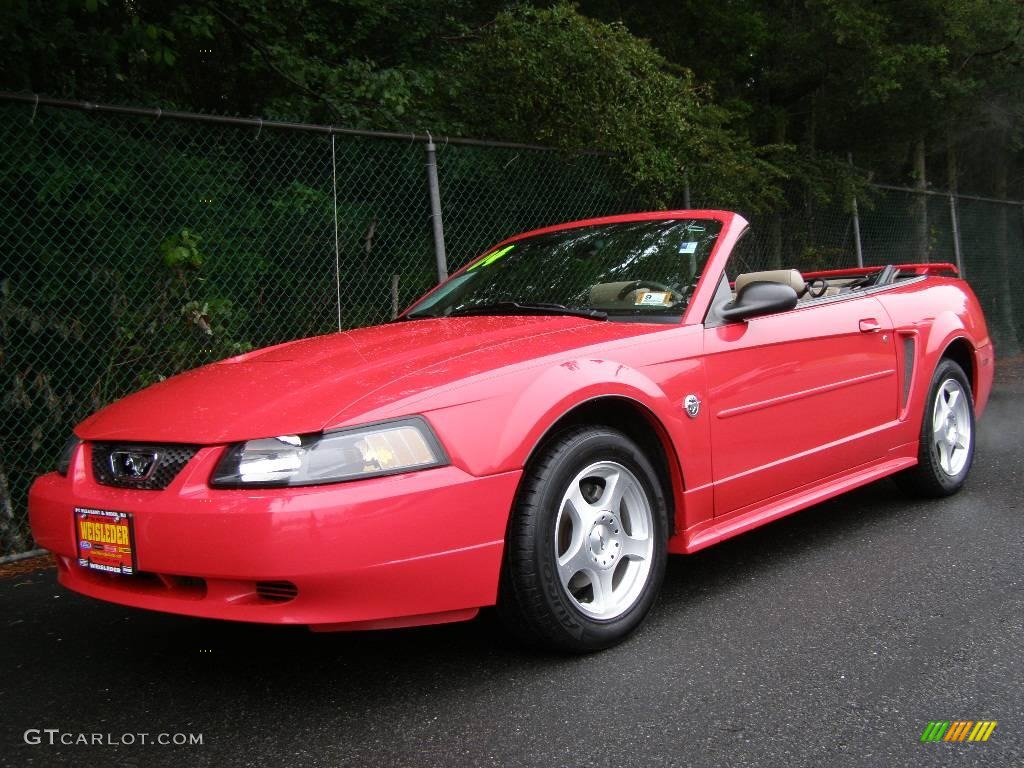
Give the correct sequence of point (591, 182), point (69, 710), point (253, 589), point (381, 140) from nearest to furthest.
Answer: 1. point (253, 589)
2. point (69, 710)
3. point (381, 140)
4. point (591, 182)

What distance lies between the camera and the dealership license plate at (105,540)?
2.70 metres

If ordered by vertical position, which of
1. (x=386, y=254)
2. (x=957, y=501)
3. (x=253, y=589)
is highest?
(x=386, y=254)

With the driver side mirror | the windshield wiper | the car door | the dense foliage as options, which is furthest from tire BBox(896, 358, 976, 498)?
the dense foliage

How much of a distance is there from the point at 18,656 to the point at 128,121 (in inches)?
118

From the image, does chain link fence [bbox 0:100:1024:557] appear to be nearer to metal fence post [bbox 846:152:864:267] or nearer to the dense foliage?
the dense foliage

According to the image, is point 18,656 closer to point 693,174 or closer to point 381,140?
point 381,140

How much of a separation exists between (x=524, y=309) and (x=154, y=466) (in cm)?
164

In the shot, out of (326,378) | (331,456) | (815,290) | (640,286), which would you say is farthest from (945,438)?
(331,456)

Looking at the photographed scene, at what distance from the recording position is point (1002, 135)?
15.5 metres

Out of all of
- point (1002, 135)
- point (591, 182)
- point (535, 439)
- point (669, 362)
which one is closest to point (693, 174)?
point (591, 182)

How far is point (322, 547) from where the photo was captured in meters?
2.52

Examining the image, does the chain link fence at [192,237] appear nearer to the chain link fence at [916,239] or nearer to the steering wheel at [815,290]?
the steering wheel at [815,290]

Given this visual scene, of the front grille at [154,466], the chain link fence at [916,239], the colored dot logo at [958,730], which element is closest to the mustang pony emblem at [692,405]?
the colored dot logo at [958,730]
